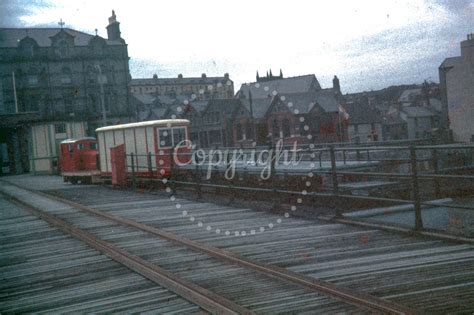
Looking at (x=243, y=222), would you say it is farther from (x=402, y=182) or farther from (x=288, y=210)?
(x=402, y=182)

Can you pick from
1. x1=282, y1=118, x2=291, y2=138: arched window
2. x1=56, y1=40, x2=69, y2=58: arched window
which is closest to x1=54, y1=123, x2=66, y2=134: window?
x1=56, y1=40, x2=69, y2=58: arched window

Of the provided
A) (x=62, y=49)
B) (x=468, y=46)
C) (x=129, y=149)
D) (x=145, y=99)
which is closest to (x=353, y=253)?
Answer: (x=129, y=149)

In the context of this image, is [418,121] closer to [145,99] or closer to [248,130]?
[248,130]

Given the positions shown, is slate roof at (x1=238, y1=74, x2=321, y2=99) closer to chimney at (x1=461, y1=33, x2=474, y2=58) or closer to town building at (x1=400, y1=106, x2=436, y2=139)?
town building at (x1=400, y1=106, x2=436, y2=139)

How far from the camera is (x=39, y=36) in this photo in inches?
2254

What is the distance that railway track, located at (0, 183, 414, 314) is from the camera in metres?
4.32

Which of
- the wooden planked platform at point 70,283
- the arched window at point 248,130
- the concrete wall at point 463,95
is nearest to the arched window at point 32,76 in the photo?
the arched window at point 248,130

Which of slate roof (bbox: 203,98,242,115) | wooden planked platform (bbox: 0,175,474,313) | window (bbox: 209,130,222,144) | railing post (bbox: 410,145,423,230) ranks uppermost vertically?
slate roof (bbox: 203,98,242,115)

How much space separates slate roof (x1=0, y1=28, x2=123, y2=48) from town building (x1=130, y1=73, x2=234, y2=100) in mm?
69591

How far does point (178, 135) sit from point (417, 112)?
2349 inches

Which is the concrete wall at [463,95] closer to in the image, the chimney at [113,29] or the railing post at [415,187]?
the railing post at [415,187]

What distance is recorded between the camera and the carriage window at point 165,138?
2091 centimetres

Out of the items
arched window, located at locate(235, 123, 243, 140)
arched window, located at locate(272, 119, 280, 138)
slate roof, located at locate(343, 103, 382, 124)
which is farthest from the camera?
slate roof, located at locate(343, 103, 382, 124)

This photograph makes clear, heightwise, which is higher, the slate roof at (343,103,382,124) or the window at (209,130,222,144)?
the slate roof at (343,103,382,124)
